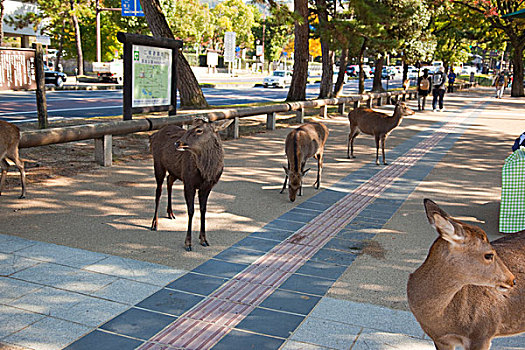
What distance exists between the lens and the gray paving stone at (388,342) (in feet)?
14.1

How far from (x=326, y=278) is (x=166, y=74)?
9.09 m

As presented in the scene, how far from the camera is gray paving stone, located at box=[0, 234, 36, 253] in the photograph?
6.00 metres

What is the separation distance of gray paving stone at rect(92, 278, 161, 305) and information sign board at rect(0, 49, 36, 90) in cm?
653

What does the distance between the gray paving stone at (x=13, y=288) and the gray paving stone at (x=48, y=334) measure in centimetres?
57

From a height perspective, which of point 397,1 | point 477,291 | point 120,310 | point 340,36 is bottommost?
point 120,310

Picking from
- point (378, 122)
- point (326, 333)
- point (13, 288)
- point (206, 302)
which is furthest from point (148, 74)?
point (326, 333)

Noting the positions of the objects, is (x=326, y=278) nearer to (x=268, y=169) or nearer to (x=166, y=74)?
(x=268, y=169)

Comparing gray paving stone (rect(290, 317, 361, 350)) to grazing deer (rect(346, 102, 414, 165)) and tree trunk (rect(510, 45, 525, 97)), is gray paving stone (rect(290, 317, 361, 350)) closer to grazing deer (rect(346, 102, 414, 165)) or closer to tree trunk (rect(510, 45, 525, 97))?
grazing deer (rect(346, 102, 414, 165))

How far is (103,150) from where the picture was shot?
10516 mm

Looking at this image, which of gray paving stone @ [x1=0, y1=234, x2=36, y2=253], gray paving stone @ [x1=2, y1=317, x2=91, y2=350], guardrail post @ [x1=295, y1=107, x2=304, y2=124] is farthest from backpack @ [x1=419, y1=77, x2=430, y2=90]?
gray paving stone @ [x1=2, y1=317, x2=91, y2=350]

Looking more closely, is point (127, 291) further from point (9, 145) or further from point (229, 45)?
point (229, 45)

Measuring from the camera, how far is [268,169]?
11031mm

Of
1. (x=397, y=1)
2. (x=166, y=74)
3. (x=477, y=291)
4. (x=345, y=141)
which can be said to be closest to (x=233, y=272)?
(x=477, y=291)

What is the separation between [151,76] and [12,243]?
7.35 m
